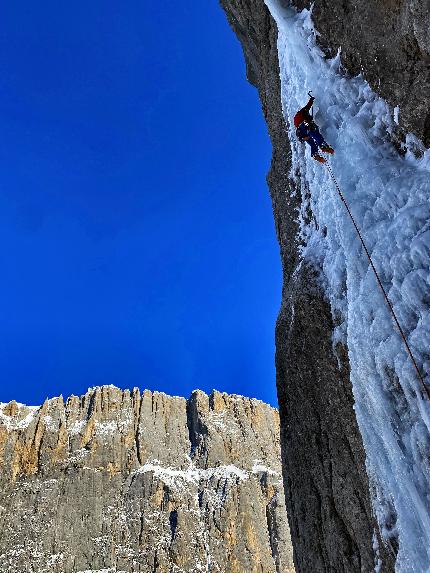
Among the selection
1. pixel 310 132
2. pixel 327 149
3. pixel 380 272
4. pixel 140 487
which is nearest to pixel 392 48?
pixel 327 149

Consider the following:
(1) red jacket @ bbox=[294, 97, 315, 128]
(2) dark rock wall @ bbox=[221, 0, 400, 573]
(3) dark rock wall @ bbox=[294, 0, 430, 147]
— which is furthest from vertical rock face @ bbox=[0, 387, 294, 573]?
(3) dark rock wall @ bbox=[294, 0, 430, 147]

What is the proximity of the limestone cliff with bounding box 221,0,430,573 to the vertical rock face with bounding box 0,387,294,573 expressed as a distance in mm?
51313

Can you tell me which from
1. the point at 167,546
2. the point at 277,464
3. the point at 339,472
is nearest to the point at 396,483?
the point at 339,472

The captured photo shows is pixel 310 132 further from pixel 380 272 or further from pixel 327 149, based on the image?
pixel 380 272

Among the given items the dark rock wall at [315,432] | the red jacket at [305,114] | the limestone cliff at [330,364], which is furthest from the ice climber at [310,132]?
the dark rock wall at [315,432]

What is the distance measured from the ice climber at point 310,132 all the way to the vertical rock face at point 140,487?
54203 mm

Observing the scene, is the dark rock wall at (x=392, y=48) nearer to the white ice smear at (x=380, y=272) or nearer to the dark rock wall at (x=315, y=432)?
the white ice smear at (x=380, y=272)

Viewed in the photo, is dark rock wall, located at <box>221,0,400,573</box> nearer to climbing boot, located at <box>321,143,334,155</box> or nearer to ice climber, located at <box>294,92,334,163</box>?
ice climber, located at <box>294,92,334,163</box>

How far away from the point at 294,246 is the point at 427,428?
493 centimetres

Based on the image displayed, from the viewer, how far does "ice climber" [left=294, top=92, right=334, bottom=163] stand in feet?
24.8

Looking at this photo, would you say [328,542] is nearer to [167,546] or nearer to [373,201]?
[373,201]

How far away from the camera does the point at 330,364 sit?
6.93 meters

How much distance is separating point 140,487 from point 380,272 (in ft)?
200

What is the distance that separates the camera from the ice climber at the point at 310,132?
7574 millimetres
